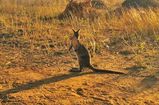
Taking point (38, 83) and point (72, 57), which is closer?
point (38, 83)

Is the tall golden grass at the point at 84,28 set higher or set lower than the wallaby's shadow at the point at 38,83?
higher

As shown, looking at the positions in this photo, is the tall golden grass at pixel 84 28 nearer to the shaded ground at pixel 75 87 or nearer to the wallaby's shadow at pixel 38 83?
the shaded ground at pixel 75 87

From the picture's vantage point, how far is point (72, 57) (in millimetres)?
8922

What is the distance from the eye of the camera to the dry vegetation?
6.62 m

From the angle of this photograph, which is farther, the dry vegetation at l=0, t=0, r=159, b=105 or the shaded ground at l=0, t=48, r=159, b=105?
the dry vegetation at l=0, t=0, r=159, b=105

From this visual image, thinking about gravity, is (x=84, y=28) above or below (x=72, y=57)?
above

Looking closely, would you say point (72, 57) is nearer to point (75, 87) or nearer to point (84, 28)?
point (75, 87)

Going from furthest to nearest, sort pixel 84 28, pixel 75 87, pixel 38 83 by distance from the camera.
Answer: pixel 84 28 → pixel 38 83 → pixel 75 87

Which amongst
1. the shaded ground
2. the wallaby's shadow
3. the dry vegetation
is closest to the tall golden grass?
the dry vegetation

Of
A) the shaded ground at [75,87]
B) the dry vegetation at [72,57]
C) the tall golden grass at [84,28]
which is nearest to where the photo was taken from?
the shaded ground at [75,87]

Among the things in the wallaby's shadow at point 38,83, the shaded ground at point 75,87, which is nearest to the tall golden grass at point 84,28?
the shaded ground at point 75,87

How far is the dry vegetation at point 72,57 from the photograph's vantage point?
6.62m

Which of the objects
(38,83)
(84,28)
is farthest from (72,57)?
(84,28)

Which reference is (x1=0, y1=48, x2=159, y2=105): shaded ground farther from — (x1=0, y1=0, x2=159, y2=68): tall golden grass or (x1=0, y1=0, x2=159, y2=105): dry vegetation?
(x1=0, y1=0, x2=159, y2=68): tall golden grass
